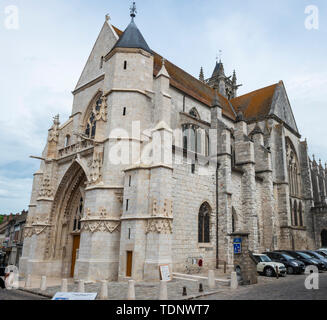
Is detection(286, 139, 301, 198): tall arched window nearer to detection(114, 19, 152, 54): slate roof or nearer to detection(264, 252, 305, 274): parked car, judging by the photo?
detection(264, 252, 305, 274): parked car

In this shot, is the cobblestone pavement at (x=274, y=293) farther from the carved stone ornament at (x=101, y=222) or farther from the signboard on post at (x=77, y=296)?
the carved stone ornament at (x=101, y=222)

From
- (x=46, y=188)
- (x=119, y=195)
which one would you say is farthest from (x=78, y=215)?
(x=119, y=195)

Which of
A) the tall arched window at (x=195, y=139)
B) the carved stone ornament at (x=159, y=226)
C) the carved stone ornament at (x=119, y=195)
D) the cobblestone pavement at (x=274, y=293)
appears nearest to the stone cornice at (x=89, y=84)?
the tall arched window at (x=195, y=139)

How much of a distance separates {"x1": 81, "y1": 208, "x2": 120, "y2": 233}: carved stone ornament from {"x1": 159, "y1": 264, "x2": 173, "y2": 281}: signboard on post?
10.5 feet

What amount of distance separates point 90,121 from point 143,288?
39.3 ft

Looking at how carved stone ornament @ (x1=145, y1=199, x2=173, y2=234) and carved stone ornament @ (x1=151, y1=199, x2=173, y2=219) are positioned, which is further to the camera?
carved stone ornament @ (x1=151, y1=199, x2=173, y2=219)

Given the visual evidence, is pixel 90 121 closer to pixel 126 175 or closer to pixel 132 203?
pixel 126 175

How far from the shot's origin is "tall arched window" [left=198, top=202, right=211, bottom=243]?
1652 cm

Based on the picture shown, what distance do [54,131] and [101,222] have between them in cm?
886

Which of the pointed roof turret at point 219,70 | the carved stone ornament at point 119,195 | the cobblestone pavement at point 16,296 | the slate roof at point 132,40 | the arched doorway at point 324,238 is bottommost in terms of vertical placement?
the cobblestone pavement at point 16,296

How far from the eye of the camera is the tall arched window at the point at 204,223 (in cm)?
1652

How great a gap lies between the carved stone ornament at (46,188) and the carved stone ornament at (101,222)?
525 centimetres

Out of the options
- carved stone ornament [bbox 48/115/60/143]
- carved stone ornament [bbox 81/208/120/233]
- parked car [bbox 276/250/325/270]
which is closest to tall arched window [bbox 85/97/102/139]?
carved stone ornament [bbox 48/115/60/143]
